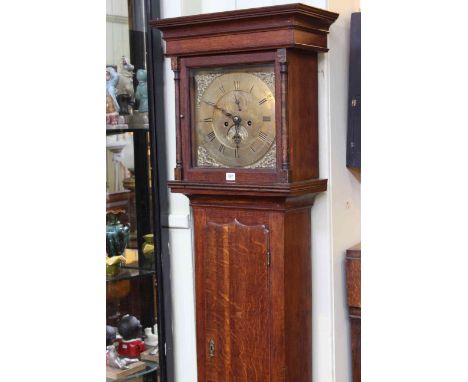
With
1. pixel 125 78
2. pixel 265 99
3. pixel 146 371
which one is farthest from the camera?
pixel 146 371

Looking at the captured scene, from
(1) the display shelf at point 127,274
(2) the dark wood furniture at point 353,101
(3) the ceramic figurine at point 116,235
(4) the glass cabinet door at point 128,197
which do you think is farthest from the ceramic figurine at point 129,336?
(2) the dark wood furniture at point 353,101

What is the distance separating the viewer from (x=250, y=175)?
248 centimetres

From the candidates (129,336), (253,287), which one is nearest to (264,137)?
(253,287)

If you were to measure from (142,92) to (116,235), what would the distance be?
541 mm

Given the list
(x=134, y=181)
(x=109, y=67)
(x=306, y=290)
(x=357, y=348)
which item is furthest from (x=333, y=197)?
(x=109, y=67)

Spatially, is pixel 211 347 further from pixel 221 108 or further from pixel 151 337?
pixel 221 108

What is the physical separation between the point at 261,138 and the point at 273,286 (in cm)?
49

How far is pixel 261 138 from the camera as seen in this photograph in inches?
97.6

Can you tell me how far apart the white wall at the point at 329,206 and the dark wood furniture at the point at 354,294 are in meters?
0.03

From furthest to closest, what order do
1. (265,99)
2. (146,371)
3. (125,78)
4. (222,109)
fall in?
(146,371) → (125,78) → (222,109) → (265,99)

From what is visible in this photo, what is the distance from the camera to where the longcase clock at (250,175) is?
240 cm
